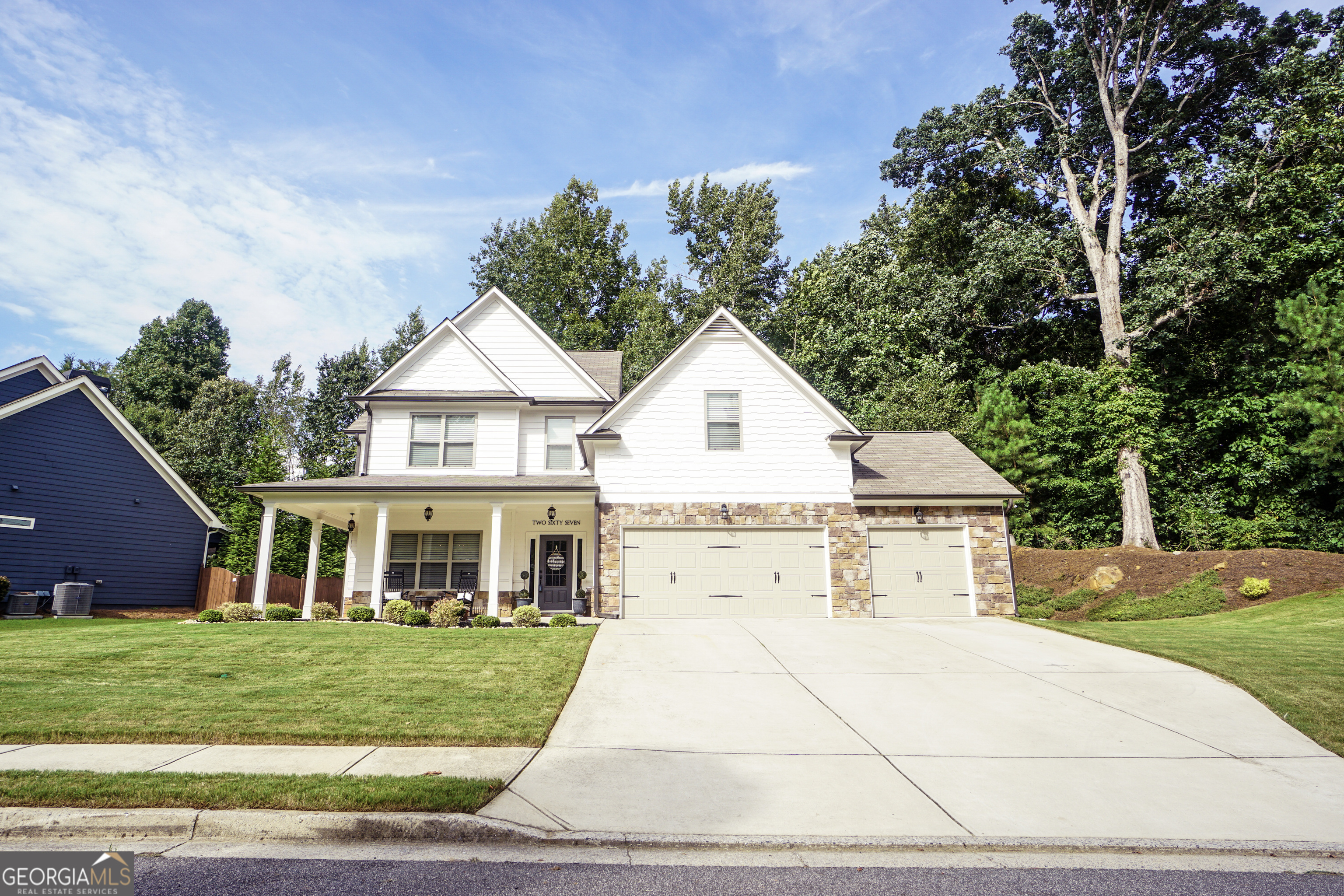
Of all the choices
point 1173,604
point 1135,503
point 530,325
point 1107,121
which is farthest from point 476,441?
point 1107,121

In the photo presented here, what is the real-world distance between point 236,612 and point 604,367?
1237cm

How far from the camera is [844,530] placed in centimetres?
1614

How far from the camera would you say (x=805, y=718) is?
7652 millimetres

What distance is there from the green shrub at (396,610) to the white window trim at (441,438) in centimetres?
468

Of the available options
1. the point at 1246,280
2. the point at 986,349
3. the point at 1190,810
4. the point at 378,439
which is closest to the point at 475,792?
the point at 1190,810

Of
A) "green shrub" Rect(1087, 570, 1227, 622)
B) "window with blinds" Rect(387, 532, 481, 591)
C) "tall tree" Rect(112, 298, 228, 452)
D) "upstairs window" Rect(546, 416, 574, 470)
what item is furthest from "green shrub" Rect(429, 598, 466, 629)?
"tall tree" Rect(112, 298, 228, 452)

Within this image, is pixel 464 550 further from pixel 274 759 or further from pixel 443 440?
pixel 274 759

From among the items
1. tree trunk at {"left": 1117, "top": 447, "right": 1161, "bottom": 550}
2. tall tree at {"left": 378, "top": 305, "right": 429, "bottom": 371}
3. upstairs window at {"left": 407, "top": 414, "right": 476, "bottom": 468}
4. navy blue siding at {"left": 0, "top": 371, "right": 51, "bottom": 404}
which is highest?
tall tree at {"left": 378, "top": 305, "right": 429, "bottom": 371}

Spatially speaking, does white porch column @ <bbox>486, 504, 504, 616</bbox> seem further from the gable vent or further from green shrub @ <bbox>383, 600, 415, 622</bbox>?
the gable vent

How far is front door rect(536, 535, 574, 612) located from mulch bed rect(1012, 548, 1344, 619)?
13004 mm

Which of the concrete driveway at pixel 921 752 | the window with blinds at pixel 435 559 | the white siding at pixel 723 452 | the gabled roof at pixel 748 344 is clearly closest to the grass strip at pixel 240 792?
the concrete driveway at pixel 921 752

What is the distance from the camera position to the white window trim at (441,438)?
60.8 ft

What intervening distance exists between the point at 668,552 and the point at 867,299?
2036 centimetres

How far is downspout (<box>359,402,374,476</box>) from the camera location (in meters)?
18.6
